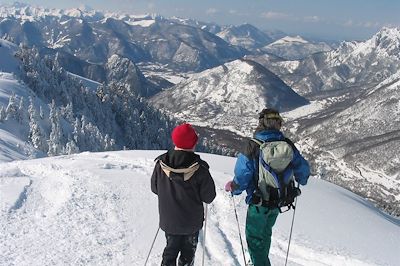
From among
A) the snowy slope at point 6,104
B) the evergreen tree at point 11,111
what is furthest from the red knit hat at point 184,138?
the evergreen tree at point 11,111

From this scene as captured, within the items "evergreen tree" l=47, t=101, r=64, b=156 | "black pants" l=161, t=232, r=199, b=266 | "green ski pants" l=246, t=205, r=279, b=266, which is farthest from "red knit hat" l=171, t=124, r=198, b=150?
"evergreen tree" l=47, t=101, r=64, b=156

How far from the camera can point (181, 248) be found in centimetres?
811

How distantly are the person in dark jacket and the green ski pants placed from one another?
1.29 meters

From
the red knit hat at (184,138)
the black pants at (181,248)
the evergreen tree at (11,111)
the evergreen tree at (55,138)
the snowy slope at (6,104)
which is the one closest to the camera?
the red knit hat at (184,138)

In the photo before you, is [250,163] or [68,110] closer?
[250,163]

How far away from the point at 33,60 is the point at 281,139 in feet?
472

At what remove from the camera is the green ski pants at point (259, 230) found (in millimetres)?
8500

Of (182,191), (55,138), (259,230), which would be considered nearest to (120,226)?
(259,230)

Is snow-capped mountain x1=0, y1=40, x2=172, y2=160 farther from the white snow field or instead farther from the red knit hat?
the red knit hat

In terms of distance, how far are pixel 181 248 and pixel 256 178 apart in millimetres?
2021

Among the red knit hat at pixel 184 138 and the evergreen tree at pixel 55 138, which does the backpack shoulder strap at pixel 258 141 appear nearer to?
the red knit hat at pixel 184 138

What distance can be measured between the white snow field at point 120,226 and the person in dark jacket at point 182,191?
1.95m

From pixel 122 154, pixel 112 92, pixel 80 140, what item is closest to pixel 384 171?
pixel 112 92

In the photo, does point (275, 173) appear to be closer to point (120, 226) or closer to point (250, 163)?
point (250, 163)
